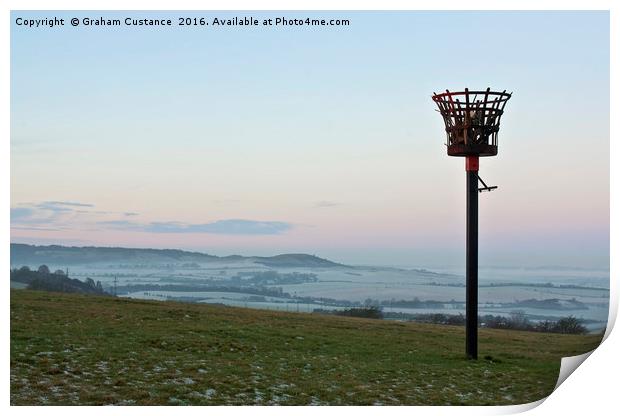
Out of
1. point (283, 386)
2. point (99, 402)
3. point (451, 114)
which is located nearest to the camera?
point (99, 402)

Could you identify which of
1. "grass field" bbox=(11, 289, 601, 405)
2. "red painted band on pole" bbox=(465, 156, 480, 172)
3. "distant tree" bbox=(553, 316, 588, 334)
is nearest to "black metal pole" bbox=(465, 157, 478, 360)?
"red painted band on pole" bbox=(465, 156, 480, 172)

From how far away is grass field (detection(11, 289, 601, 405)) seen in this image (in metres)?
9.18

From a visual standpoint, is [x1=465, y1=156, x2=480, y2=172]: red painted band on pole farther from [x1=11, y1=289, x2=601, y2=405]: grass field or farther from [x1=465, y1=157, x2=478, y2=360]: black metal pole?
[x1=11, y1=289, x2=601, y2=405]: grass field

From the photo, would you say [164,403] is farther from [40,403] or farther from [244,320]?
[244,320]

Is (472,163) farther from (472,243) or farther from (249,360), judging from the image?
(249,360)

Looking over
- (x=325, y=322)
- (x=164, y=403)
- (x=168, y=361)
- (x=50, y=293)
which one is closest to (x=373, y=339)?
(x=325, y=322)

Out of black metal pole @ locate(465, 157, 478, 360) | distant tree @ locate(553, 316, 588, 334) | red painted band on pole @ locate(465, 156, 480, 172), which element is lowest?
distant tree @ locate(553, 316, 588, 334)

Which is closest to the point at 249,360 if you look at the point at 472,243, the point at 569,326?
the point at 472,243

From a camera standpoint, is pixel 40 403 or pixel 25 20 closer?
pixel 40 403

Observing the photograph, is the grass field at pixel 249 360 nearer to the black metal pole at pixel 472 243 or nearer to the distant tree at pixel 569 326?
the distant tree at pixel 569 326

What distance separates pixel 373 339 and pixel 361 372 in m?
3.49

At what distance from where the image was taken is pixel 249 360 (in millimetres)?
11125

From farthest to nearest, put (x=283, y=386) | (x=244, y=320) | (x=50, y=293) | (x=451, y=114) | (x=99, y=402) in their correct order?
(x=50, y=293) → (x=244, y=320) → (x=451, y=114) → (x=283, y=386) → (x=99, y=402)

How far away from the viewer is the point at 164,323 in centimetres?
1409
